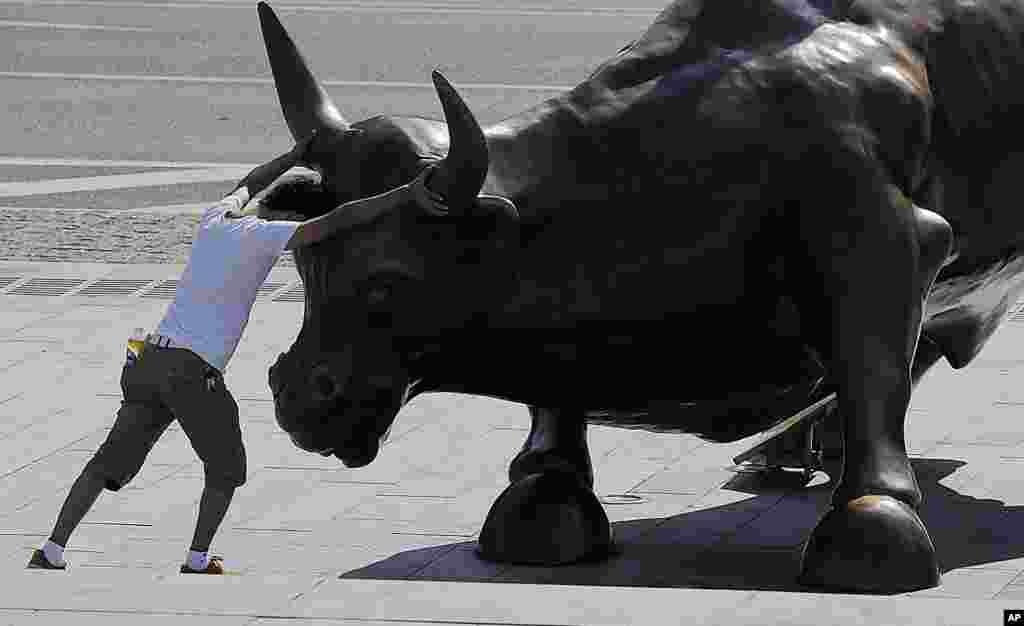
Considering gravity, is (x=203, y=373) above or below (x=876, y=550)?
above

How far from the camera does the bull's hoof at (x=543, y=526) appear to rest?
789cm

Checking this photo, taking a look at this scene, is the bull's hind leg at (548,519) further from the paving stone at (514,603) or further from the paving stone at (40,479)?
the paving stone at (40,479)

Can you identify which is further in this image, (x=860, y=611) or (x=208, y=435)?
(x=208, y=435)

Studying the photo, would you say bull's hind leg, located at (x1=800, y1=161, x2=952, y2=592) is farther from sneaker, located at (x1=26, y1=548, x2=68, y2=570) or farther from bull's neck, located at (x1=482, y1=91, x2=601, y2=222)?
sneaker, located at (x1=26, y1=548, x2=68, y2=570)

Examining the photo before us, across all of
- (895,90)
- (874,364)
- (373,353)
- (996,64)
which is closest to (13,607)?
(373,353)

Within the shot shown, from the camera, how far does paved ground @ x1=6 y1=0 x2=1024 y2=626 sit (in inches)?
245

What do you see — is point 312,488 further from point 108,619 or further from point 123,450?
point 108,619

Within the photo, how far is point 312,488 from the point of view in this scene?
8.98 m

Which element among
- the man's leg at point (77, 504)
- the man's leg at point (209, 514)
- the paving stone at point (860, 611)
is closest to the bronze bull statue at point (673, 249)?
the man's leg at point (209, 514)

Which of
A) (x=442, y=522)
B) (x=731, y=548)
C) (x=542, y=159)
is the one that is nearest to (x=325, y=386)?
(x=542, y=159)

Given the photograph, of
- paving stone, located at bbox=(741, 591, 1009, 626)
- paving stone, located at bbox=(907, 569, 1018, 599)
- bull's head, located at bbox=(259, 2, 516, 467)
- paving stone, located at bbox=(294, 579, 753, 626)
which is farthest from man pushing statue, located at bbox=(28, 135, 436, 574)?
paving stone, located at bbox=(907, 569, 1018, 599)

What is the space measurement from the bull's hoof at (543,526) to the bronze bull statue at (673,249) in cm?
34

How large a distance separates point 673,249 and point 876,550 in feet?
3.50

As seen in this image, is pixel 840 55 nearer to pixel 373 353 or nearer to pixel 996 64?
pixel 996 64
